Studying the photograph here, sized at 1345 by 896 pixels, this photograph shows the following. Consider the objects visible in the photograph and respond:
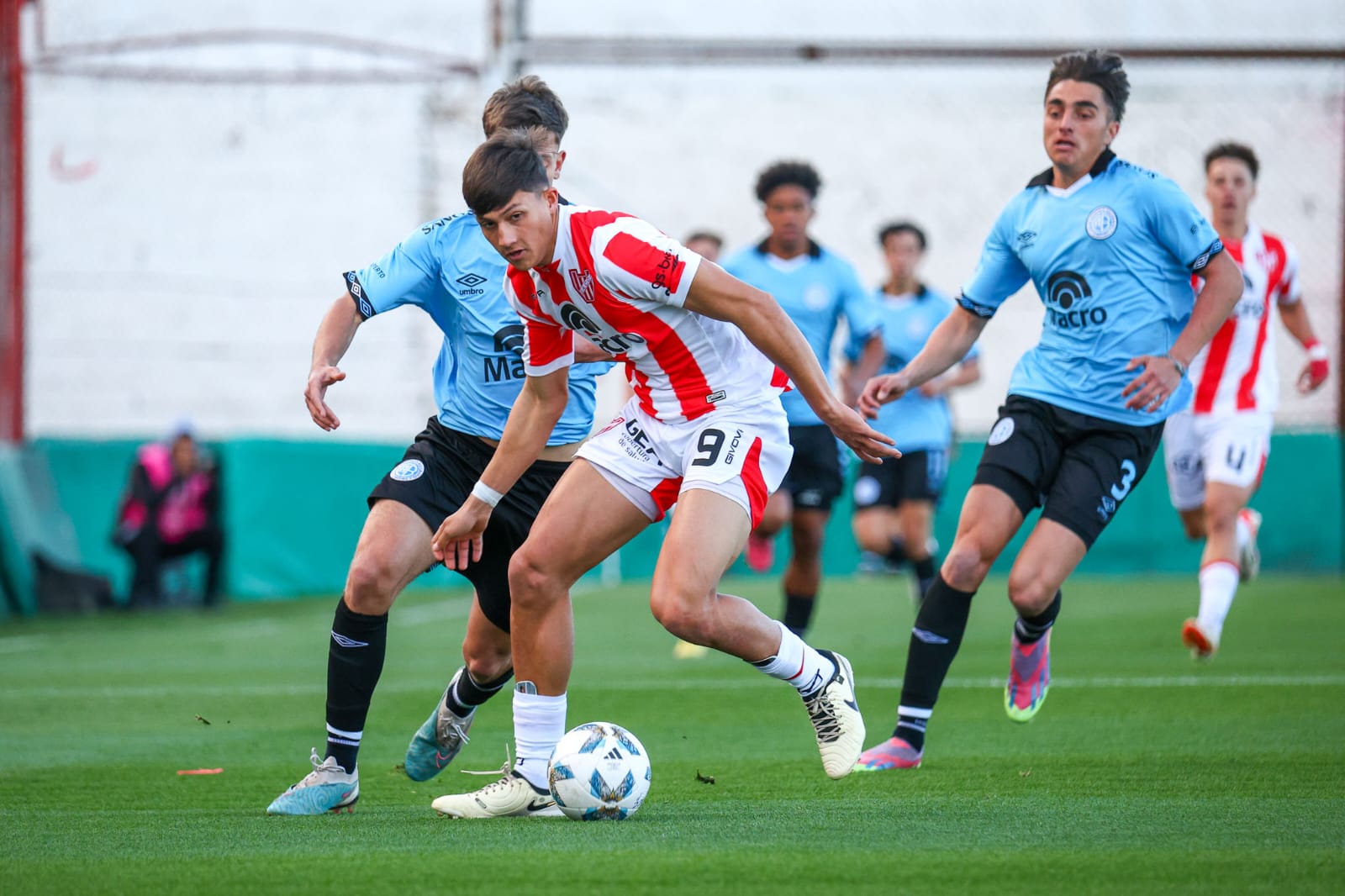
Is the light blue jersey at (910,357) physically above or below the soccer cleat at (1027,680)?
above

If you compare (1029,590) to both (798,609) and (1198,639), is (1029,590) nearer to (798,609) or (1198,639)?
(1198,639)

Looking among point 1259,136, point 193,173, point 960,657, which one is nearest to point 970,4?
point 1259,136

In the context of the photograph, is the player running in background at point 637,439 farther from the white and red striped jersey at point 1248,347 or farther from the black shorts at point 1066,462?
the white and red striped jersey at point 1248,347

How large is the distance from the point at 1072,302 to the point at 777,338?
1675mm

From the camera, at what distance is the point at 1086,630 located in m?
10.8

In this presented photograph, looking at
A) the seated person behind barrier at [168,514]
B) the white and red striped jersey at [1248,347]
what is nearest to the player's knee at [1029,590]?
the white and red striped jersey at [1248,347]

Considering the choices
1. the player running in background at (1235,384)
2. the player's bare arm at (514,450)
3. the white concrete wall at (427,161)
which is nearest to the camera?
the player's bare arm at (514,450)

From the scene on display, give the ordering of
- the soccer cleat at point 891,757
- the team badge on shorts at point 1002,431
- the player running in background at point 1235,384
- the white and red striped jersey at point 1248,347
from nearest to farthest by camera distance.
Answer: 1. the soccer cleat at point 891,757
2. the team badge on shorts at point 1002,431
3. the player running in background at point 1235,384
4. the white and red striped jersey at point 1248,347

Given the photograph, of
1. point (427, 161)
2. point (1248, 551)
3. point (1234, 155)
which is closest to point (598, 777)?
point (1234, 155)

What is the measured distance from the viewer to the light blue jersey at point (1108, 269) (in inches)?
222

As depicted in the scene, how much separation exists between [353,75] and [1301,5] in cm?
1055

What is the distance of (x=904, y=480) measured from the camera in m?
11.0

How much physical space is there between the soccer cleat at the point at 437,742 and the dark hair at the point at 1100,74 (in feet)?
9.43

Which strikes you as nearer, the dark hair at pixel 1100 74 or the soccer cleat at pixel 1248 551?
the dark hair at pixel 1100 74
